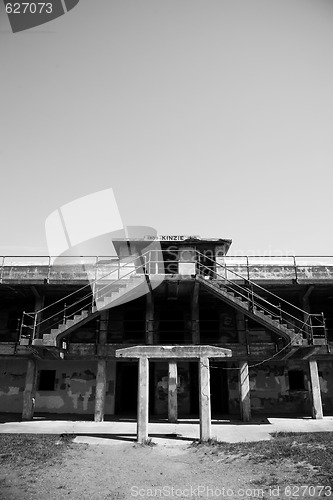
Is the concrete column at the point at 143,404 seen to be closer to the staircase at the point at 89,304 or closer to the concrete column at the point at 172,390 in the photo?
the staircase at the point at 89,304

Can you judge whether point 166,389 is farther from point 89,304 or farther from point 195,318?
point 89,304

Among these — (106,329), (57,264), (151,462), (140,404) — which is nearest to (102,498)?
(151,462)

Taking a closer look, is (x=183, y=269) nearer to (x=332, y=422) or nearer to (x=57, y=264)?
(x=57, y=264)

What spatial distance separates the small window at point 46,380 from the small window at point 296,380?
40.4 ft

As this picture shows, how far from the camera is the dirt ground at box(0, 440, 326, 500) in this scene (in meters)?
6.77

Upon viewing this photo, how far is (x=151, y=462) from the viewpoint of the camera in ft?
30.0

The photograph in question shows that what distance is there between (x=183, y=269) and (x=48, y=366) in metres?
8.80

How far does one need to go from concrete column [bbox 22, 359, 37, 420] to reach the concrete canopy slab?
22.7 ft

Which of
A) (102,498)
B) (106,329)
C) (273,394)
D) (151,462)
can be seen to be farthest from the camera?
(273,394)

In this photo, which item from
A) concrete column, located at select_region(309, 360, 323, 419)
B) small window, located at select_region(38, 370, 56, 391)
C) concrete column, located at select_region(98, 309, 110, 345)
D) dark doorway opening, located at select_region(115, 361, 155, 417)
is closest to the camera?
concrete column, located at select_region(309, 360, 323, 419)

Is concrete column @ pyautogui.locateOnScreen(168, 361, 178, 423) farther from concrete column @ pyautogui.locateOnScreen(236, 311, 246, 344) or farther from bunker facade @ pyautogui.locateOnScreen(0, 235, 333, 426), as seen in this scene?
concrete column @ pyautogui.locateOnScreen(236, 311, 246, 344)

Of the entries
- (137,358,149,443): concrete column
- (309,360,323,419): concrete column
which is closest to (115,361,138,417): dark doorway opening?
(137,358,149,443): concrete column

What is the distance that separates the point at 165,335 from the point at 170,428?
5.35 m

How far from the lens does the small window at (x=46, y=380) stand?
1825 cm
